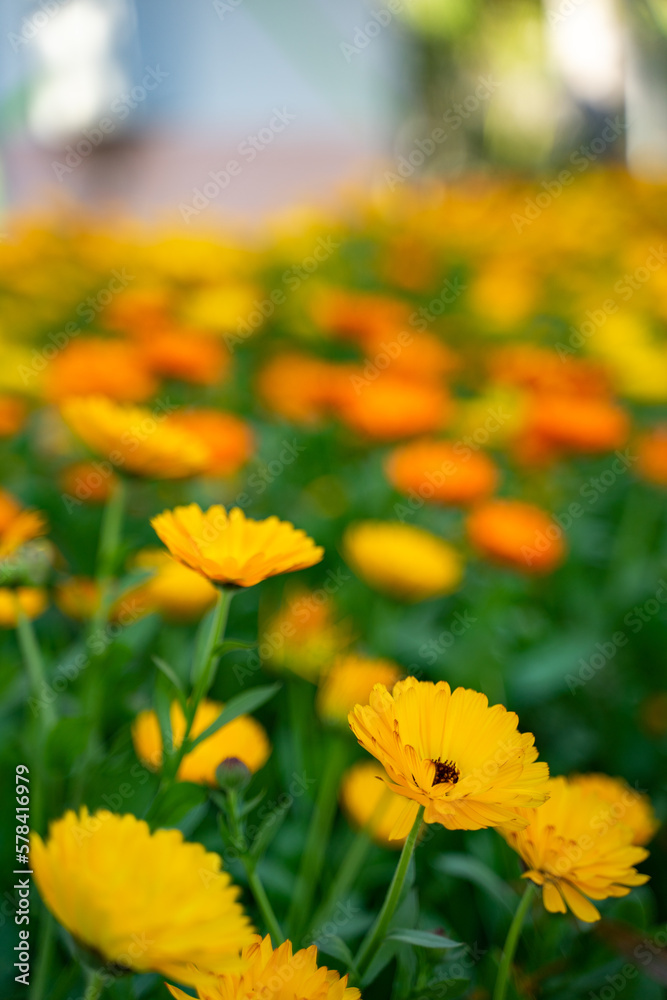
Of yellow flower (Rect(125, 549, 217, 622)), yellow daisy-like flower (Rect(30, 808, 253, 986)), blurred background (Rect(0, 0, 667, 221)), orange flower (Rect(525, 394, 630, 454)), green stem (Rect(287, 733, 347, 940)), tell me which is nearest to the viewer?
yellow daisy-like flower (Rect(30, 808, 253, 986))

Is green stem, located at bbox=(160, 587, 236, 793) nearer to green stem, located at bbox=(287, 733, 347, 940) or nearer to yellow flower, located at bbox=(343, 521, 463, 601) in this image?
green stem, located at bbox=(287, 733, 347, 940)

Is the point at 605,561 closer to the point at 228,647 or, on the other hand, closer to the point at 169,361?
the point at 169,361

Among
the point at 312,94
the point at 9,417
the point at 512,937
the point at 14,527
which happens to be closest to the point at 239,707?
the point at 512,937

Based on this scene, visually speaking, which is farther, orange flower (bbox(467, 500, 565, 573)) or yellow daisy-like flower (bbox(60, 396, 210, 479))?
orange flower (bbox(467, 500, 565, 573))

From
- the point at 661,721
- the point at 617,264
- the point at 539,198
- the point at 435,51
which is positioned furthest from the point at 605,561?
the point at 435,51

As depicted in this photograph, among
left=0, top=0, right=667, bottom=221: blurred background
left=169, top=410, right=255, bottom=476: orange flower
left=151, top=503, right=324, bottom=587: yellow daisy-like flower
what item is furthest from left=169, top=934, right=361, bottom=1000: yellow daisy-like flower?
left=0, top=0, right=667, bottom=221: blurred background

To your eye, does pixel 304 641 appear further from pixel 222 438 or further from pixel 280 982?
pixel 280 982
